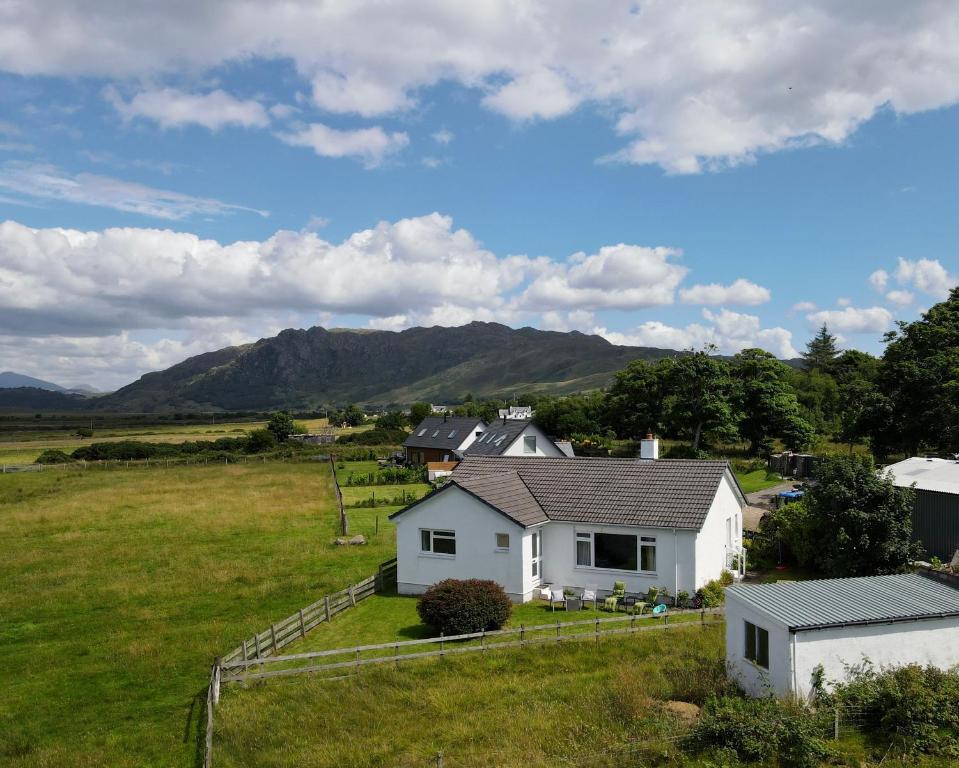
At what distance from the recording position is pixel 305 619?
2219 cm

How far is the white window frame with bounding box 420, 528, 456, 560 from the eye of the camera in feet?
85.2

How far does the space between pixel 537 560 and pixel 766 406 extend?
46.8 m

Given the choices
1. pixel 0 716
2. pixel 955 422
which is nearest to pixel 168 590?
pixel 0 716

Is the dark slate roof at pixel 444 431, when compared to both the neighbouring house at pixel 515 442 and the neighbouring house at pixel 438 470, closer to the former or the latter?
the neighbouring house at pixel 438 470

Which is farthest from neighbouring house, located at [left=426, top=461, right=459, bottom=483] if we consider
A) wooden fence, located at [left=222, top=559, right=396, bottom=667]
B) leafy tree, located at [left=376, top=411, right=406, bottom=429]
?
leafy tree, located at [left=376, top=411, right=406, bottom=429]

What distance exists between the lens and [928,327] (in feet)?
180

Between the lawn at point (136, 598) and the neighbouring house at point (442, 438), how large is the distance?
64.2 ft

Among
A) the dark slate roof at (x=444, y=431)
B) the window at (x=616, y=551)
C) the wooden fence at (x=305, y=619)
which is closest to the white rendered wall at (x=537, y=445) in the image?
the dark slate roof at (x=444, y=431)

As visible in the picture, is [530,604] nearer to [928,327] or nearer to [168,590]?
[168,590]

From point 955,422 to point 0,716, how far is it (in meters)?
51.7

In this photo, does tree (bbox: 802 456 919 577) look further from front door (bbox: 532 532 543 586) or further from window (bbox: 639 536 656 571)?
front door (bbox: 532 532 543 586)

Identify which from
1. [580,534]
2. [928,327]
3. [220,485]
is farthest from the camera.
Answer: [220,485]

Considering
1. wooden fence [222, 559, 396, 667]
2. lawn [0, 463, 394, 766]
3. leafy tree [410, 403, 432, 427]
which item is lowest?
lawn [0, 463, 394, 766]

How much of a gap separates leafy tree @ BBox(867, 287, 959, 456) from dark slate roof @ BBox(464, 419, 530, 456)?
25667 millimetres
